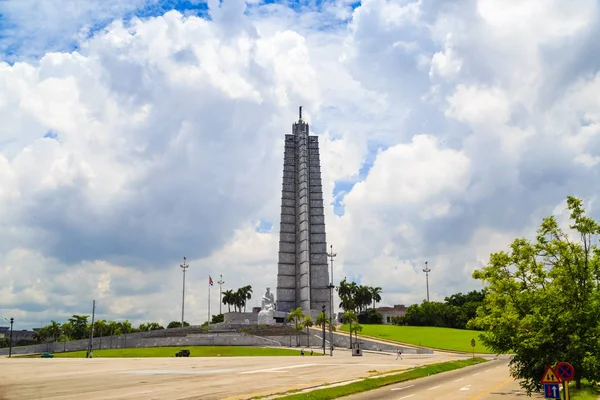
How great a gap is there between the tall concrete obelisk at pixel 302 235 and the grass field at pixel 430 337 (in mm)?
17927

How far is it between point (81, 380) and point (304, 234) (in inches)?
4117

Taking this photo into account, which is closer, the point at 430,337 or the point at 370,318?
the point at 430,337

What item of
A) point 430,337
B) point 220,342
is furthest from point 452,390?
point 430,337

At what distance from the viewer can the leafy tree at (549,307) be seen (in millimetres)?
23078

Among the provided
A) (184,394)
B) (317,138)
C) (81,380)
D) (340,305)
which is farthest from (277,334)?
(184,394)

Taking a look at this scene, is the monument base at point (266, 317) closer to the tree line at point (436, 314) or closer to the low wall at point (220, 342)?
the low wall at point (220, 342)

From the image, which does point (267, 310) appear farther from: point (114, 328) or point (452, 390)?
point (452, 390)

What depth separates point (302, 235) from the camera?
138375mm

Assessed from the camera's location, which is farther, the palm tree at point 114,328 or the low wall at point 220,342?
the palm tree at point 114,328

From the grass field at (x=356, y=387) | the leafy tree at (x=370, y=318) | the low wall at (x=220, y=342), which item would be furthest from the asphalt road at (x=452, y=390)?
the leafy tree at (x=370, y=318)

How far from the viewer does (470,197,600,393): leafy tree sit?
75.7 ft

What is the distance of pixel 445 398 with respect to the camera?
23.2 m

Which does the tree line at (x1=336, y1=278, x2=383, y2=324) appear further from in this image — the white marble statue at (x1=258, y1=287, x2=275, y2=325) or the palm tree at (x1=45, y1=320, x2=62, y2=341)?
the palm tree at (x1=45, y1=320, x2=62, y2=341)

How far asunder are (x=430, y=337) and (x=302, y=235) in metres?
45.5
